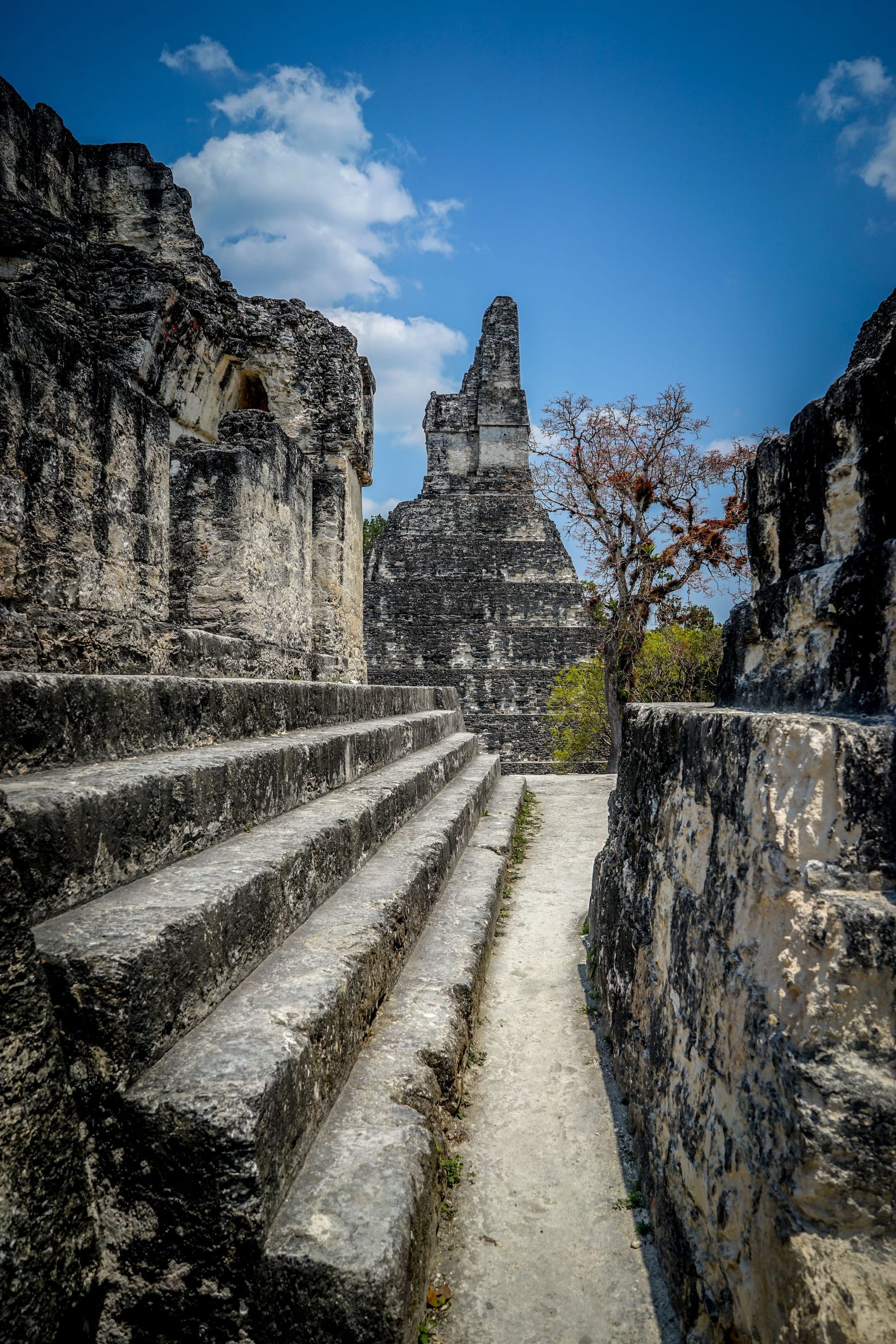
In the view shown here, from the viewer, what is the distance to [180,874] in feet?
5.39

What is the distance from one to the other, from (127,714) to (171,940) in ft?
2.85

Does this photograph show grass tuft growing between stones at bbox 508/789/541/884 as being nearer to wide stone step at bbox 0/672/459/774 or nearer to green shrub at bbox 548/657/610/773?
wide stone step at bbox 0/672/459/774

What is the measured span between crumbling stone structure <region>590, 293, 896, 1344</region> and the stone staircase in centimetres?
54

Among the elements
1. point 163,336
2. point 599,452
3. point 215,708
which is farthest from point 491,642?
point 215,708

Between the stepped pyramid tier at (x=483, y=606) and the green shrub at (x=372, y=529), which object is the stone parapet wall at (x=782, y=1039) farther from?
the green shrub at (x=372, y=529)

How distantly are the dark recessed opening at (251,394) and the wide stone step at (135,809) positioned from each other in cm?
393

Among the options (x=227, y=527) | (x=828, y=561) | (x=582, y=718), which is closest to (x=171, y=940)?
(x=828, y=561)

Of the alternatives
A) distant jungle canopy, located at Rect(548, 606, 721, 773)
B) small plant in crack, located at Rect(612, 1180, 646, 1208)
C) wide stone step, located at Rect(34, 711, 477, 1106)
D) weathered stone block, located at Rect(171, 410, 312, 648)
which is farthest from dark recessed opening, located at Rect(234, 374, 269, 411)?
small plant in crack, located at Rect(612, 1180, 646, 1208)

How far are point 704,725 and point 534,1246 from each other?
1.21 metres

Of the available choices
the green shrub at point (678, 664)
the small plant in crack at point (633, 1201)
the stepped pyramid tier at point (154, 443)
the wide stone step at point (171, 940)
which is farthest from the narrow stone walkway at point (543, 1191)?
the green shrub at point (678, 664)

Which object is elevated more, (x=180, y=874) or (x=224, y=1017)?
(x=180, y=874)

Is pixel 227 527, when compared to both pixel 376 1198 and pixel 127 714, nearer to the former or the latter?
pixel 127 714

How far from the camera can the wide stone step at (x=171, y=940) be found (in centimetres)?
114

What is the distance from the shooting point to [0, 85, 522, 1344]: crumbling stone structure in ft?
3.67
